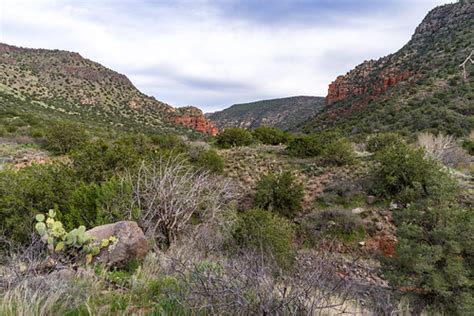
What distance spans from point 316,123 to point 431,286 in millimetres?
38278

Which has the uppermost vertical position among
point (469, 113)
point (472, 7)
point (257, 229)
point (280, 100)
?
point (472, 7)

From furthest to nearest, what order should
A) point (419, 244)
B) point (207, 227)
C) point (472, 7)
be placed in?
1. point (472, 7)
2. point (207, 227)
3. point (419, 244)

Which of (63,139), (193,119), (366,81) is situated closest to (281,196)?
(63,139)

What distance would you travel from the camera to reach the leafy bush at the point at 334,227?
29.5 ft

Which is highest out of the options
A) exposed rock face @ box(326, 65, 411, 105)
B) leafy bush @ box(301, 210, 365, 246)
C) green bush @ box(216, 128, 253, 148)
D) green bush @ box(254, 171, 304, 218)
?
exposed rock face @ box(326, 65, 411, 105)

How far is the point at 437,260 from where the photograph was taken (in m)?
4.99

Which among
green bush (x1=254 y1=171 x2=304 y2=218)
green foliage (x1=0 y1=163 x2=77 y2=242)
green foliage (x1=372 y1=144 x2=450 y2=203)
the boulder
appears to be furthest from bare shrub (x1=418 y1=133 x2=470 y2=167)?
green foliage (x1=0 y1=163 x2=77 y2=242)

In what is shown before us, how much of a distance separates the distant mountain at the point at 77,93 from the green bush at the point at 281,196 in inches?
1280

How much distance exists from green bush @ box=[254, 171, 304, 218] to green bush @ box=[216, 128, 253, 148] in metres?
9.01

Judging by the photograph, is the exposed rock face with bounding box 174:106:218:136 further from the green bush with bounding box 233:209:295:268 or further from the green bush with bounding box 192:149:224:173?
the green bush with bounding box 233:209:295:268

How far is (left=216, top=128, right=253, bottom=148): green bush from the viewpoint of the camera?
64.2 feet

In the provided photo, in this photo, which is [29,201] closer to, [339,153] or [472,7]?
[339,153]

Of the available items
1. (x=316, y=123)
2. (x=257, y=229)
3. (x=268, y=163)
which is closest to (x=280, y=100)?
(x=316, y=123)

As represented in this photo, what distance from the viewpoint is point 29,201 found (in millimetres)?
6562
